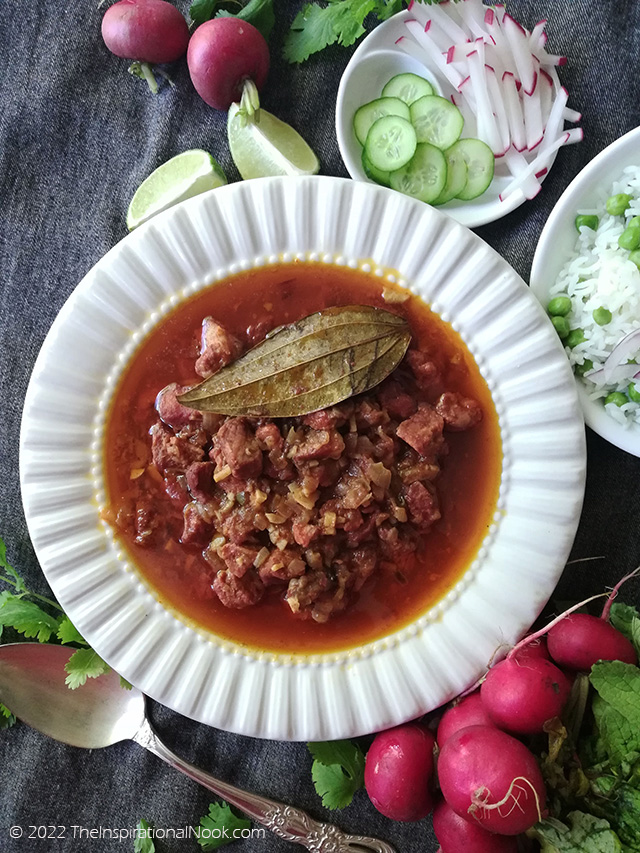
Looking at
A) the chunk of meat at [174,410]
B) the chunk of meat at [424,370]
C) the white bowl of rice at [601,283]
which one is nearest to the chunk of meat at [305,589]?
the chunk of meat at [174,410]

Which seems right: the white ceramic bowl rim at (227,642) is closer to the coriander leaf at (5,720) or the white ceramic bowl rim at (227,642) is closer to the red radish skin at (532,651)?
the red radish skin at (532,651)

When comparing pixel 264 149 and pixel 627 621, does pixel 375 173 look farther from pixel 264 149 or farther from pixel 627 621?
pixel 627 621

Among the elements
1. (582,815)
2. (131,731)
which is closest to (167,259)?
(131,731)

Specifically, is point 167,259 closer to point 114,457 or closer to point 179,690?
point 114,457

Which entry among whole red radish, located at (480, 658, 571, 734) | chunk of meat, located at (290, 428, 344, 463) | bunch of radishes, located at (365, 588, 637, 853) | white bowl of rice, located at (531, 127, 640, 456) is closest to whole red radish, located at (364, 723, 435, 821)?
bunch of radishes, located at (365, 588, 637, 853)

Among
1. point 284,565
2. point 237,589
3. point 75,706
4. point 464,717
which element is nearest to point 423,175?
point 284,565
